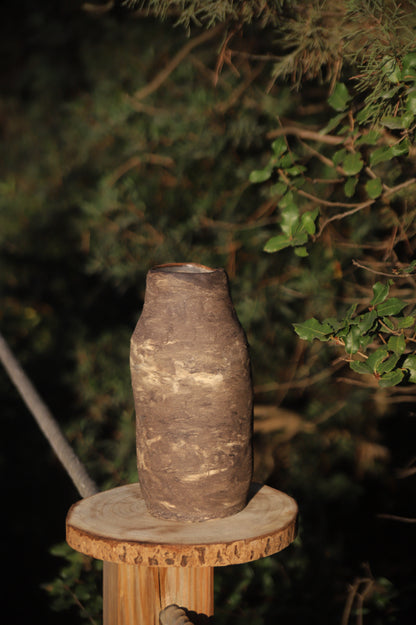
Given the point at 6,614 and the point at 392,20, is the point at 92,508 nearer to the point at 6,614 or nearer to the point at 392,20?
the point at 392,20

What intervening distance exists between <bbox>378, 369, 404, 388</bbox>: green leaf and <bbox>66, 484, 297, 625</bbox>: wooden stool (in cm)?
34

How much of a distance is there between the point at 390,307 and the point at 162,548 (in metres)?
0.63

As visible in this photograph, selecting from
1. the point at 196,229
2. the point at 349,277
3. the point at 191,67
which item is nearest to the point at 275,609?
the point at 349,277

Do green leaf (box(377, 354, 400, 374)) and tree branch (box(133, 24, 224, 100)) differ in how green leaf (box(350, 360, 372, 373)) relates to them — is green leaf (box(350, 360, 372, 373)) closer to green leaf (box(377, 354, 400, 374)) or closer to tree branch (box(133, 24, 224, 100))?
green leaf (box(377, 354, 400, 374))

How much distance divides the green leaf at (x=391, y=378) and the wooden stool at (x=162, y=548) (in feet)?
1.11

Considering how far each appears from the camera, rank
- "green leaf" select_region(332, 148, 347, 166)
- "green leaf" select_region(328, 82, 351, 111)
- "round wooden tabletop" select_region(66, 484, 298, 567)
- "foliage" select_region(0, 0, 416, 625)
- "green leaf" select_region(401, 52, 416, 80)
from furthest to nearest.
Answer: "foliage" select_region(0, 0, 416, 625), "green leaf" select_region(332, 148, 347, 166), "green leaf" select_region(328, 82, 351, 111), "green leaf" select_region(401, 52, 416, 80), "round wooden tabletop" select_region(66, 484, 298, 567)

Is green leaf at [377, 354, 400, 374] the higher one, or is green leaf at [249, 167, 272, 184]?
green leaf at [249, 167, 272, 184]

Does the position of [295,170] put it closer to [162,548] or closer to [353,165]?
[353,165]

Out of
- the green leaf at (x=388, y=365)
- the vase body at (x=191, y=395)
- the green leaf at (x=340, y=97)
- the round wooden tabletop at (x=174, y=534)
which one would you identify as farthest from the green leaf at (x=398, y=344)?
the green leaf at (x=340, y=97)

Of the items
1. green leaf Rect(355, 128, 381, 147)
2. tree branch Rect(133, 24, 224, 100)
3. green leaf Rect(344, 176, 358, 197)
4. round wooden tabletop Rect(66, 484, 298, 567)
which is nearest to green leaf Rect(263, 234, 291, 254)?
green leaf Rect(344, 176, 358, 197)

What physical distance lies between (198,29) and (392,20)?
90.3 inches

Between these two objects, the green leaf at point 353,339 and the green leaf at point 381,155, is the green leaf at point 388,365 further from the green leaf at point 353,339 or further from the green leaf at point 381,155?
the green leaf at point 381,155

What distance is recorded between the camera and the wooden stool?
135 centimetres

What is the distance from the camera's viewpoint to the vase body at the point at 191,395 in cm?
144
